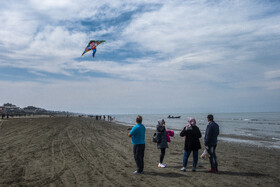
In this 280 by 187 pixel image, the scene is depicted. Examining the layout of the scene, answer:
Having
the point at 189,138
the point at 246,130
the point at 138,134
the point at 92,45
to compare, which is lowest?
the point at 246,130

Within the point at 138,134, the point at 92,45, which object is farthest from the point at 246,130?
the point at 138,134

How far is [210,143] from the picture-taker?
6.70 metres

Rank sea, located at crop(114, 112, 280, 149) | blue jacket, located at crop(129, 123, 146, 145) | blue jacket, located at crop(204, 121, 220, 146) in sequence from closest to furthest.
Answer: blue jacket, located at crop(129, 123, 146, 145) < blue jacket, located at crop(204, 121, 220, 146) < sea, located at crop(114, 112, 280, 149)

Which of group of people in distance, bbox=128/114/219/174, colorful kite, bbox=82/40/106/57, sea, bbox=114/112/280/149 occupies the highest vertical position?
colorful kite, bbox=82/40/106/57

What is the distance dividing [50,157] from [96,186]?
4426mm

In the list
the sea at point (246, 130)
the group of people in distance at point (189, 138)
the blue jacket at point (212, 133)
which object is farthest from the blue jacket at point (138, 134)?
the sea at point (246, 130)

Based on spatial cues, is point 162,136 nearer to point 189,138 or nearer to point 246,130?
point 189,138

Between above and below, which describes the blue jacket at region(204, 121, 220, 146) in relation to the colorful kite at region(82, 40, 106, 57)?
below

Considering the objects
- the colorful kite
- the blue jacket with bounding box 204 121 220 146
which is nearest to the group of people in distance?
the blue jacket with bounding box 204 121 220 146

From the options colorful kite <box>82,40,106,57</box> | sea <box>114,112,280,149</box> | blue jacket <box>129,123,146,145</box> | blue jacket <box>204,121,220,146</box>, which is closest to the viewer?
blue jacket <box>129,123,146,145</box>

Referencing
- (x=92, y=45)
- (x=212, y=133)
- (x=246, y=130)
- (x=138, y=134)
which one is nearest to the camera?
(x=138, y=134)

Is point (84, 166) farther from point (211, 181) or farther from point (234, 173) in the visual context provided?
point (234, 173)

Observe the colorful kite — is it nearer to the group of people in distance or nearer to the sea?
the group of people in distance

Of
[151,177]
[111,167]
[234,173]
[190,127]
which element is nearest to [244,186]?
[234,173]
